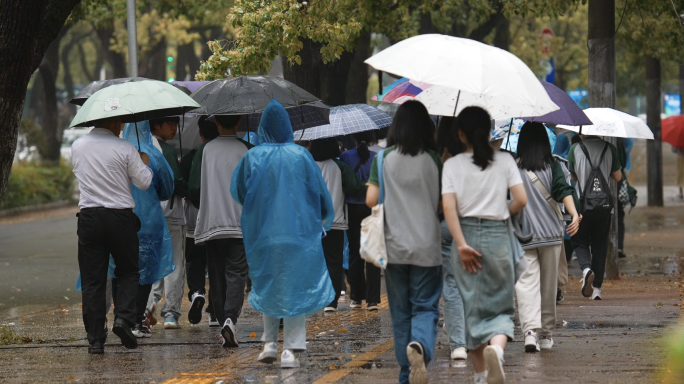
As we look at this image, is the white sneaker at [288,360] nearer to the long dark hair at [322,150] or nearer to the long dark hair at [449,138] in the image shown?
the long dark hair at [449,138]

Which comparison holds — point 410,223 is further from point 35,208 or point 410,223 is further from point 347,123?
point 35,208

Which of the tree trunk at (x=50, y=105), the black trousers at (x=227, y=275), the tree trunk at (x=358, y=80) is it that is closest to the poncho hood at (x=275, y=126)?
the black trousers at (x=227, y=275)

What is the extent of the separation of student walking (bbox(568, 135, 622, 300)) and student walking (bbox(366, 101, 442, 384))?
4.59 m

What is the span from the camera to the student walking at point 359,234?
9.42m

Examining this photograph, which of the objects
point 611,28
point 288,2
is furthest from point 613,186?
point 288,2

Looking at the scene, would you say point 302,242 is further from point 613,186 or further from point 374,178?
point 613,186

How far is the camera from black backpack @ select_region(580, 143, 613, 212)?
32.3 feet

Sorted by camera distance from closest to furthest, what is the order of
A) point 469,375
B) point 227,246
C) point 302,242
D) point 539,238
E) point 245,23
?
1. point 469,375
2. point 302,242
3. point 539,238
4. point 227,246
5. point 245,23

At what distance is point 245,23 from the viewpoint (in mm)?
11102

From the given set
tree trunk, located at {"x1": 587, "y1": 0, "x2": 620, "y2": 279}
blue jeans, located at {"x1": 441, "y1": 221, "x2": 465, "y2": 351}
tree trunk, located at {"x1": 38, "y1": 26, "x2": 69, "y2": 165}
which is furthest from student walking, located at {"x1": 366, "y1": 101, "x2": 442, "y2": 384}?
tree trunk, located at {"x1": 38, "y1": 26, "x2": 69, "y2": 165}

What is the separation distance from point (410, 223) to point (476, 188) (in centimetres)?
42

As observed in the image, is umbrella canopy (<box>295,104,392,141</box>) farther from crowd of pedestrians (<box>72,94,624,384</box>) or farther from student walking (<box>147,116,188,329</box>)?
student walking (<box>147,116,188,329</box>)

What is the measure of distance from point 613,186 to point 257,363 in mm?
6071

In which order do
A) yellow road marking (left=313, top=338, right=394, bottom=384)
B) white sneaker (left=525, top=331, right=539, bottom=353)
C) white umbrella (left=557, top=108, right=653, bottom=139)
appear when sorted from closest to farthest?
yellow road marking (left=313, top=338, right=394, bottom=384)
white sneaker (left=525, top=331, right=539, bottom=353)
white umbrella (left=557, top=108, right=653, bottom=139)
